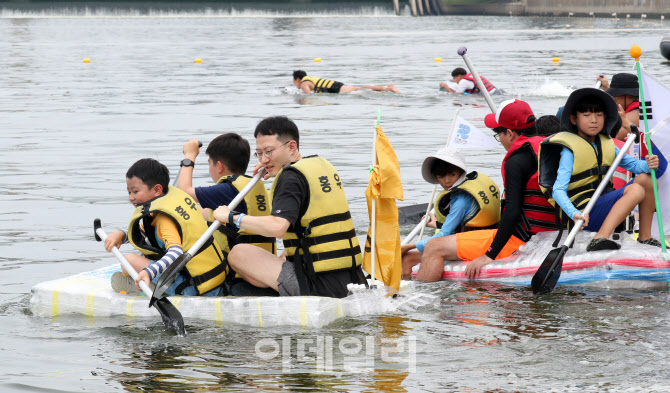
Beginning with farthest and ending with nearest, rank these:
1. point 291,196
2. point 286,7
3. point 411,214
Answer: point 286,7 < point 411,214 < point 291,196

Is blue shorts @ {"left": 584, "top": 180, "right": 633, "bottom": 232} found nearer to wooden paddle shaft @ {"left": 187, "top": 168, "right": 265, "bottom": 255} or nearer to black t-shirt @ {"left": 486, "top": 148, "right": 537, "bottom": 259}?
black t-shirt @ {"left": 486, "top": 148, "right": 537, "bottom": 259}

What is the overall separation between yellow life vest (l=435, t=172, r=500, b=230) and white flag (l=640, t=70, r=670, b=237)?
1198 millimetres

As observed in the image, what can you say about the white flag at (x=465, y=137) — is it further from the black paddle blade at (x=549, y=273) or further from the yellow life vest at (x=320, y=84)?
the yellow life vest at (x=320, y=84)

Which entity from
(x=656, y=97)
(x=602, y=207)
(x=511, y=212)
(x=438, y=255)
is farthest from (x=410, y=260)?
(x=656, y=97)

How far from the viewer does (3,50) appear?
1743 inches

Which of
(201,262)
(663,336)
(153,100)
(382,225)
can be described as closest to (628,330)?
(663,336)

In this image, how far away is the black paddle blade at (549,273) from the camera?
7027 mm

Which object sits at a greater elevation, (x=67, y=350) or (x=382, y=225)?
(x=382, y=225)

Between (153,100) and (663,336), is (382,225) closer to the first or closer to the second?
(663,336)

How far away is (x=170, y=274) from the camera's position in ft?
20.2

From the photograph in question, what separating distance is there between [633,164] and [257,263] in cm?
292

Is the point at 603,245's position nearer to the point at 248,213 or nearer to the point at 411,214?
the point at 248,213

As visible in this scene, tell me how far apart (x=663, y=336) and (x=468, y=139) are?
9.96ft

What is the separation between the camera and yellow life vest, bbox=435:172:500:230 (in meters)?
7.60
